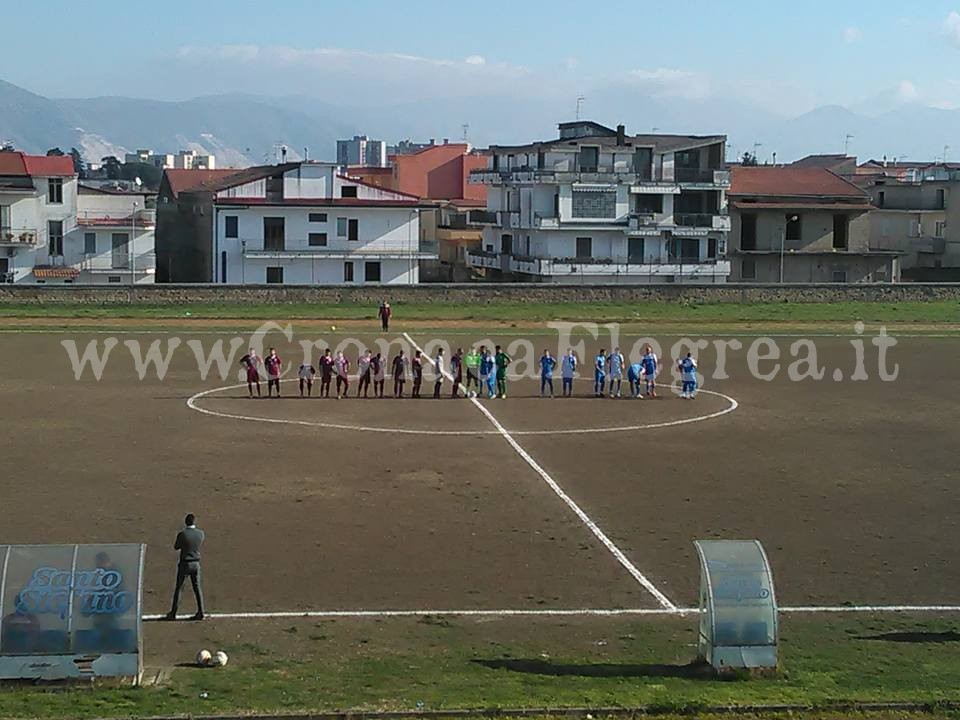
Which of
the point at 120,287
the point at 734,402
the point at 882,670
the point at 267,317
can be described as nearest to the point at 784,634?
the point at 882,670

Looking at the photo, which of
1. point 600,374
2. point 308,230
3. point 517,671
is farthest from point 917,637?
point 308,230

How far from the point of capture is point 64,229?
7200cm

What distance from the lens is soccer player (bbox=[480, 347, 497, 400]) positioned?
36125 mm

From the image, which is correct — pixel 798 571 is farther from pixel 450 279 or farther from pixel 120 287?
pixel 450 279

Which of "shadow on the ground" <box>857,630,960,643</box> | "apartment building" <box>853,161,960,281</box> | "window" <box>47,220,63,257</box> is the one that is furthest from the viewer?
"apartment building" <box>853,161,960,281</box>

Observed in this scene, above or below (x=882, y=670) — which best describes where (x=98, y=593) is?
above

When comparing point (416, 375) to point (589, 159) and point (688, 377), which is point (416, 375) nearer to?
Result: point (688, 377)

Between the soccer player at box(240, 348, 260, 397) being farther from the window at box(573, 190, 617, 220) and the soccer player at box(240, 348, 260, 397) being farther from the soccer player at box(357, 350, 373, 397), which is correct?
the window at box(573, 190, 617, 220)

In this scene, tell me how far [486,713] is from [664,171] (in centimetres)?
6449

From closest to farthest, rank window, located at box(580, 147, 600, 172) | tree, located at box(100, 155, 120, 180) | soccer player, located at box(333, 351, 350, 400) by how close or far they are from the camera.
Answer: soccer player, located at box(333, 351, 350, 400)
window, located at box(580, 147, 600, 172)
tree, located at box(100, 155, 120, 180)

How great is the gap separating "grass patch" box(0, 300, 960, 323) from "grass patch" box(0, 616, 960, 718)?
39.9 m

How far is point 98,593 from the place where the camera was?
47.4 feet

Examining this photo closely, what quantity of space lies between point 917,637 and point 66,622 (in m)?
9.67

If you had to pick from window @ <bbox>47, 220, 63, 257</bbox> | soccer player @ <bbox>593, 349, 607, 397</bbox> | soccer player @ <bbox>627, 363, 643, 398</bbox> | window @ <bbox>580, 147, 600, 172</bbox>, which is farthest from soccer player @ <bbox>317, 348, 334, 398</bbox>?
window @ <bbox>580, 147, 600, 172</bbox>
